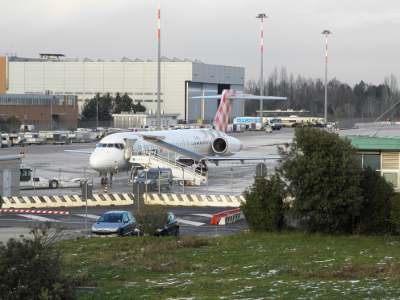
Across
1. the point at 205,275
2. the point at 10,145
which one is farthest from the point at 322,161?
the point at 10,145

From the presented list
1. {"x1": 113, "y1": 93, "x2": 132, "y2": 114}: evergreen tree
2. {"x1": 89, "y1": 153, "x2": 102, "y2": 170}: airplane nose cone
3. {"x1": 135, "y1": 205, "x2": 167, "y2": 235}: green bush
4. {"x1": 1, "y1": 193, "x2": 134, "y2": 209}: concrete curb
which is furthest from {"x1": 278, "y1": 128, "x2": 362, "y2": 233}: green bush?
{"x1": 113, "y1": 93, "x2": 132, "y2": 114}: evergreen tree

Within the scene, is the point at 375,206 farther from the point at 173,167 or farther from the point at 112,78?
the point at 112,78

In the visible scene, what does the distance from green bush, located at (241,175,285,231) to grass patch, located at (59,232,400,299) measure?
50 cm

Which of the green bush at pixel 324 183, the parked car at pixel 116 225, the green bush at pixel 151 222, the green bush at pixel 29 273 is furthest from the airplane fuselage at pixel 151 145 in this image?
the green bush at pixel 29 273

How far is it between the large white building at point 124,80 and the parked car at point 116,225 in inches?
4686

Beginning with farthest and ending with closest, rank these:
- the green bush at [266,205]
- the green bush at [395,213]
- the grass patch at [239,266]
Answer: the green bush at [266,205]
the green bush at [395,213]
the grass patch at [239,266]

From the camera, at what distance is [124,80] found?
15525cm

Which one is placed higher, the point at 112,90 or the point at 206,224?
the point at 112,90

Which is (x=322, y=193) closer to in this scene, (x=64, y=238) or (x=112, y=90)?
(x=64, y=238)

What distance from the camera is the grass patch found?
17.2m

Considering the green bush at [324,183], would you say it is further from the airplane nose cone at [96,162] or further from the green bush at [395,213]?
the airplane nose cone at [96,162]

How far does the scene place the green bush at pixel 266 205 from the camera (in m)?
27.4

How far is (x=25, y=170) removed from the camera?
55.3m

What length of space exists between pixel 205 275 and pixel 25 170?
123 ft
